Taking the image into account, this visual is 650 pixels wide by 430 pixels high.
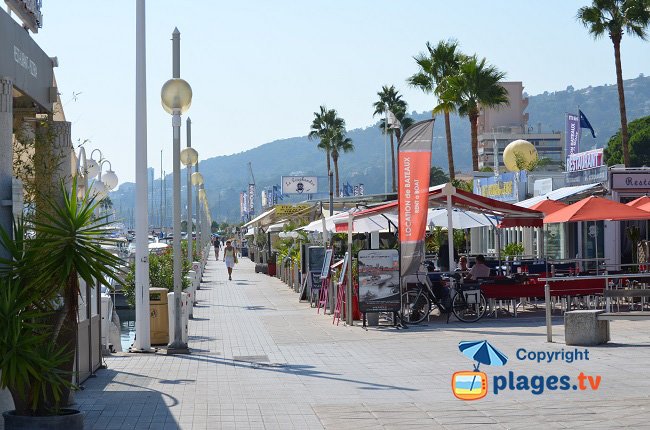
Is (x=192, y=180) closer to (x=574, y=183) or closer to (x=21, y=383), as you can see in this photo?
(x=574, y=183)

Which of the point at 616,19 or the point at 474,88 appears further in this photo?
the point at 474,88

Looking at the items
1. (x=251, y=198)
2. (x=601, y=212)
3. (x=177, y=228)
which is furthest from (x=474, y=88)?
(x=251, y=198)

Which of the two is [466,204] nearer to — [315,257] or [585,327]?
[585,327]

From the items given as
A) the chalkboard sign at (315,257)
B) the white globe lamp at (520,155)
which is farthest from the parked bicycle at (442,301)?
the white globe lamp at (520,155)

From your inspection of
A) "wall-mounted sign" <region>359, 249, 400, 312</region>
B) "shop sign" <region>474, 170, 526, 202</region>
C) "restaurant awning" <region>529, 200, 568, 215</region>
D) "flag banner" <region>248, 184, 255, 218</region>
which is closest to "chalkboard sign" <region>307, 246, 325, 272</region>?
"restaurant awning" <region>529, 200, 568, 215</region>

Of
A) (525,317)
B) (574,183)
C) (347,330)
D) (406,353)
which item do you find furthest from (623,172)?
(406,353)

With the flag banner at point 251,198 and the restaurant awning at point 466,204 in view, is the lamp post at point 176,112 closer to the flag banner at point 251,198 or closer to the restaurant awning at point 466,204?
the restaurant awning at point 466,204

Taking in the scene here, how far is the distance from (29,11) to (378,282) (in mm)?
10367

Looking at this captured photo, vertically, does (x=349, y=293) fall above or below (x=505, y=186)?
below

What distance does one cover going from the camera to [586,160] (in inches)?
1340

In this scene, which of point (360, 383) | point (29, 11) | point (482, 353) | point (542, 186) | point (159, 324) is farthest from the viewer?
point (542, 186)

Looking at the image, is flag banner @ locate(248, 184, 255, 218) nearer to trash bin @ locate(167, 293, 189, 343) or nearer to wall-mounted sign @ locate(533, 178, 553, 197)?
wall-mounted sign @ locate(533, 178, 553, 197)

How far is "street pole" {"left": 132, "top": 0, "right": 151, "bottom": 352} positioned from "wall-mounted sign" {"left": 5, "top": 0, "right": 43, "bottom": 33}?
467 centimetres

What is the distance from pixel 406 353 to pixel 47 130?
639cm
